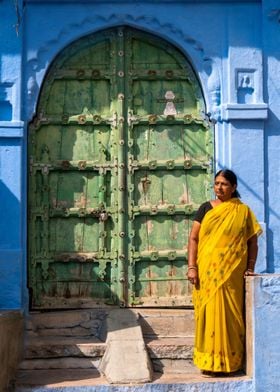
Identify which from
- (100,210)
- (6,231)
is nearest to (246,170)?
(100,210)

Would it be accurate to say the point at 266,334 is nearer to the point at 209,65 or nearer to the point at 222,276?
the point at 222,276

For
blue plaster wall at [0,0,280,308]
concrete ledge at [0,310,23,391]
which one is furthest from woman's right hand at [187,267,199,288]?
concrete ledge at [0,310,23,391]

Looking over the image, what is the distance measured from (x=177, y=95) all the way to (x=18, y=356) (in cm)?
260

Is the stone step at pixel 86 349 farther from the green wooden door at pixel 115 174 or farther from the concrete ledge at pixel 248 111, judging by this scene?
the concrete ledge at pixel 248 111

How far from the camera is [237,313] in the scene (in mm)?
6473

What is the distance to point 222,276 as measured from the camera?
21.2ft

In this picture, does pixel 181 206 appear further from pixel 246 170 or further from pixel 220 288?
pixel 220 288

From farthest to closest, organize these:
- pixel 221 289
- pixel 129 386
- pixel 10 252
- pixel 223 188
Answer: pixel 10 252
pixel 223 188
pixel 221 289
pixel 129 386

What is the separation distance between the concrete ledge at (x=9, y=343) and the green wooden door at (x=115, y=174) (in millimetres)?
525

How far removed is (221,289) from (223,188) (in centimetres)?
74

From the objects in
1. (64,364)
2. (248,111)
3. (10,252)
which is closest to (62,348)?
(64,364)

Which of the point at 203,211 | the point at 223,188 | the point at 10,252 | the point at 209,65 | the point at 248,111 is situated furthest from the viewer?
the point at 209,65

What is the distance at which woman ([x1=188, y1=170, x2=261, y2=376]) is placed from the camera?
6430 millimetres

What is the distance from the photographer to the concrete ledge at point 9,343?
6316mm
